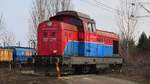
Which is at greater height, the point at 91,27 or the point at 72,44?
the point at 91,27

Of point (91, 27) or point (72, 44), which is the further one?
point (91, 27)

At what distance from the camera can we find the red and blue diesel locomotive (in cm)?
2527

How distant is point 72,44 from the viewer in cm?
2689

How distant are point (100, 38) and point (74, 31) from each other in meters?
4.00

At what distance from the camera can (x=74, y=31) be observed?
88.6 feet

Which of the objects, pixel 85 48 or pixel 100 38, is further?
pixel 100 38

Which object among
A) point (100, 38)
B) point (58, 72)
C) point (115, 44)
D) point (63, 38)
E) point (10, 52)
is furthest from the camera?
point (10, 52)

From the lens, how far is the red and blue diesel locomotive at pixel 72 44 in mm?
25266

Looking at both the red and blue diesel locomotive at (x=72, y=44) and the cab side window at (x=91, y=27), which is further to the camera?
the cab side window at (x=91, y=27)

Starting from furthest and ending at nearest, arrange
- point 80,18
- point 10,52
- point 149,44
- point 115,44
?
point 149,44, point 10,52, point 115,44, point 80,18

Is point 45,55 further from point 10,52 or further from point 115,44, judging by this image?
point 10,52

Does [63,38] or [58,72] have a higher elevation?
[63,38]

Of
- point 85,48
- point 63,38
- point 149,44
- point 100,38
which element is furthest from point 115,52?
point 149,44

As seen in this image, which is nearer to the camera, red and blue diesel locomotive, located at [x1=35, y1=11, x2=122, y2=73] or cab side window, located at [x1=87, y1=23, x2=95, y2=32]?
red and blue diesel locomotive, located at [x1=35, y1=11, x2=122, y2=73]
